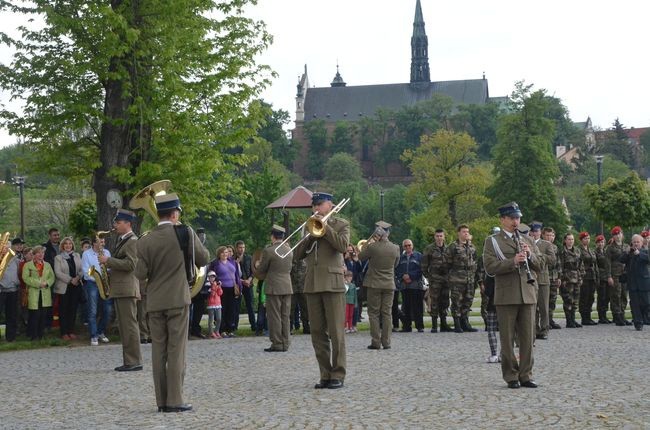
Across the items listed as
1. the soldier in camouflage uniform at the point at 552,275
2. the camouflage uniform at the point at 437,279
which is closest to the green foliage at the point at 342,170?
the soldier in camouflage uniform at the point at 552,275

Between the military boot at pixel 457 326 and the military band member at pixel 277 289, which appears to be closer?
the military band member at pixel 277 289

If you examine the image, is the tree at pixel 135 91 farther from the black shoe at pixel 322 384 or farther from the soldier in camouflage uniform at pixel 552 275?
the black shoe at pixel 322 384

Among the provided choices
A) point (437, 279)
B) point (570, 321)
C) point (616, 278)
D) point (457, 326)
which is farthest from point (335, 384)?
point (616, 278)

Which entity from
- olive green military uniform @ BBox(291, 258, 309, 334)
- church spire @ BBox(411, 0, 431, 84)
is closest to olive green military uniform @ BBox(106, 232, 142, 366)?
olive green military uniform @ BBox(291, 258, 309, 334)

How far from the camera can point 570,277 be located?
22828 mm

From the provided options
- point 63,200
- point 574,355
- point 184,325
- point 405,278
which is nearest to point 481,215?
point 63,200

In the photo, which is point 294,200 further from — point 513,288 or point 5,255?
point 513,288

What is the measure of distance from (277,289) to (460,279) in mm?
5314

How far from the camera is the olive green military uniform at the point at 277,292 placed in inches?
684

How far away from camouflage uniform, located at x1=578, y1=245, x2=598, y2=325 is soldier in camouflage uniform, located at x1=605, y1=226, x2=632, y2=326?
33cm

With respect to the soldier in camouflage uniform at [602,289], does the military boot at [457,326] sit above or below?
below

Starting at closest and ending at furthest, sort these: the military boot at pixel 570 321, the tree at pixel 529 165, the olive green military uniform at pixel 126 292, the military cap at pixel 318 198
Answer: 1. the military cap at pixel 318 198
2. the olive green military uniform at pixel 126 292
3. the military boot at pixel 570 321
4. the tree at pixel 529 165

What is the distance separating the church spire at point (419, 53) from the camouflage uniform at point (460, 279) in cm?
17126

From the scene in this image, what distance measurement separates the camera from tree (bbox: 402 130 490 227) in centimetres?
7900
